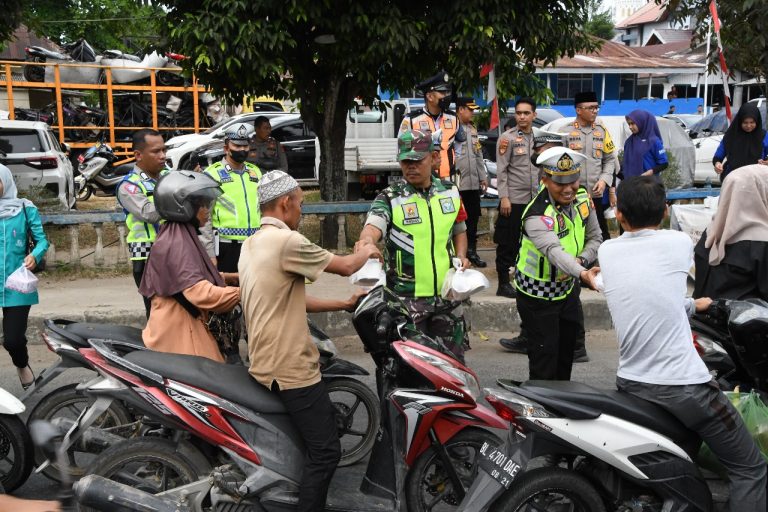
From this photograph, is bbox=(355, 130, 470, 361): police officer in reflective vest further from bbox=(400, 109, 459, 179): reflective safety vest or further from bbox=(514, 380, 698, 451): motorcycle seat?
bbox=(400, 109, 459, 179): reflective safety vest

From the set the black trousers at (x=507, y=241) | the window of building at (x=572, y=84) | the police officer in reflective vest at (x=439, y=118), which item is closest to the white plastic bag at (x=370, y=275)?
the police officer in reflective vest at (x=439, y=118)

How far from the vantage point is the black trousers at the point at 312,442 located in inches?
138

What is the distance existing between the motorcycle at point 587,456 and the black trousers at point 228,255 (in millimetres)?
3093

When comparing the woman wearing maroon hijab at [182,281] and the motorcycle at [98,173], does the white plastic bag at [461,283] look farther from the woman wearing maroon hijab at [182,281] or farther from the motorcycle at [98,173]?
the motorcycle at [98,173]

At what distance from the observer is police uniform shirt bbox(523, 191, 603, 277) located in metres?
4.29

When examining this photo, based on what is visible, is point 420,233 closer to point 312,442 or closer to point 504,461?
point 312,442

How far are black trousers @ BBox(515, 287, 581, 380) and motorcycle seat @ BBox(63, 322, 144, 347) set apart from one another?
7.12 ft

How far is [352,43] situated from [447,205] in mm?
4597

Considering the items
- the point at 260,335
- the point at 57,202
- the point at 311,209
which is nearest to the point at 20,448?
the point at 260,335

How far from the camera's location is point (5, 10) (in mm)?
9195

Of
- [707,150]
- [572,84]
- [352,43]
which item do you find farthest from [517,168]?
[572,84]

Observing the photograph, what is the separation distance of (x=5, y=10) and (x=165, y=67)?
38.1 ft

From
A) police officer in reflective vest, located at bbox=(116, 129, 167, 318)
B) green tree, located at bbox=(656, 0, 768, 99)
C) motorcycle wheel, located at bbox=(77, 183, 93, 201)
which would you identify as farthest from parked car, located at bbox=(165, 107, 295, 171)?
police officer in reflective vest, located at bbox=(116, 129, 167, 318)

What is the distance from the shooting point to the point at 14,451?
13.4ft
